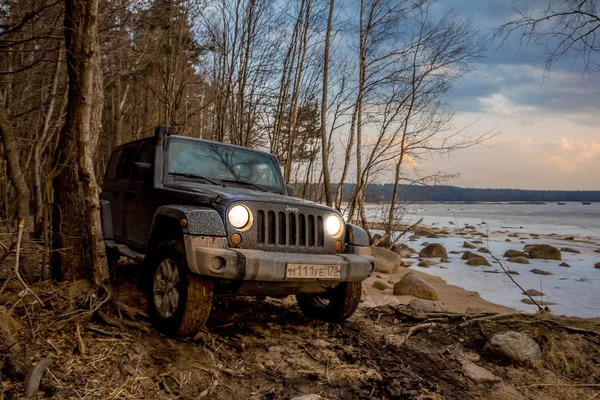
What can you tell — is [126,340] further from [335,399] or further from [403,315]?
[403,315]

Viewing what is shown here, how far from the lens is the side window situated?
224 inches

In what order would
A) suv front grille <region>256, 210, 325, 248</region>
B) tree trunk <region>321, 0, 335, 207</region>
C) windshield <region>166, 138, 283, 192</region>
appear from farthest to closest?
tree trunk <region>321, 0, 335, 207</region> → windshield <region>166, 138, 283, 192</region> → suv front grille <region>256, 210, 325, 248</region>

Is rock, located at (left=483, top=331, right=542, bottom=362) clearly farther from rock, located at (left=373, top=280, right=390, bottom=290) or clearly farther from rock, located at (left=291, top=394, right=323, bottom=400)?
rock, located at (left=373, top=280, right=390, bottom=290)

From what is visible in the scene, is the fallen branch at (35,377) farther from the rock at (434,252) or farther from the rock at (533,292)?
the rock at (434,252)

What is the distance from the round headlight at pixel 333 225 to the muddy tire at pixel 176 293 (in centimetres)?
117

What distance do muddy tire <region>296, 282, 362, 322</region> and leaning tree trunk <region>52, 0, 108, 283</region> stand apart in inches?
85.2

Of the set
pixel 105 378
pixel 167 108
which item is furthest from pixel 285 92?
pixel 105 378

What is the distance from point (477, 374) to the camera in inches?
128

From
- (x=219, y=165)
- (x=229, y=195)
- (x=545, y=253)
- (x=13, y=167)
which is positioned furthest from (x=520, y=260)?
(x=13, y=167)

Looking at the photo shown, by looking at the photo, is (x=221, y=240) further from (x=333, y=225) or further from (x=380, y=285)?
(x=380, y=285)

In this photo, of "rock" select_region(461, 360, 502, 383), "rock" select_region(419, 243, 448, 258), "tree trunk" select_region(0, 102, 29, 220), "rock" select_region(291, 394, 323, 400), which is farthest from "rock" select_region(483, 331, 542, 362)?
"rock" select_region(419, 243, 448, 258)

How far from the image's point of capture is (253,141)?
12.7 meters

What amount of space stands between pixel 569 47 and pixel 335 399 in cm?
537

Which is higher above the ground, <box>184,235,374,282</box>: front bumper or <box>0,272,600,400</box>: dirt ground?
<box>184,235,374,282</box>: front bumper
